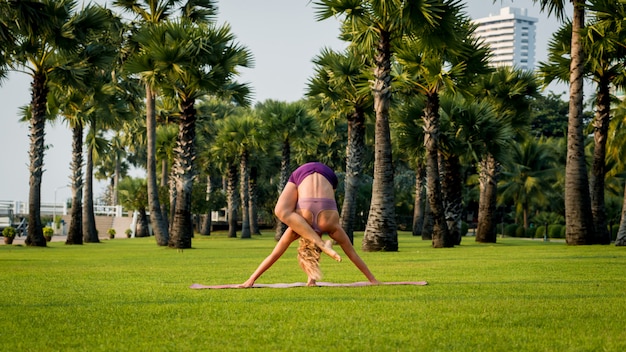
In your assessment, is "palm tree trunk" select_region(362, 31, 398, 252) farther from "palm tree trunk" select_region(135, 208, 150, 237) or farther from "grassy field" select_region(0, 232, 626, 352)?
"palm tree trunk" select_region(135, 208, 150, 237)

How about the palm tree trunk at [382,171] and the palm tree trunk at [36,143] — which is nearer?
the palm tree trunk at [382,171]

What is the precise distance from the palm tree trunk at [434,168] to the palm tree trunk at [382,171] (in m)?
3.47

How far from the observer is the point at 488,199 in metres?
38.5

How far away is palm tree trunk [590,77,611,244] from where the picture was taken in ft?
98.4

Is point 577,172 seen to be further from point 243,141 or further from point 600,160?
point 243,141

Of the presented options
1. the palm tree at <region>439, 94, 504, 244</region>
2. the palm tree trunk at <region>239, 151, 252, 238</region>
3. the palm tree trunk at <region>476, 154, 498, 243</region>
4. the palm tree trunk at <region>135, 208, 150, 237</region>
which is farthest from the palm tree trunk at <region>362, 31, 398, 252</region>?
the palm tree trunk at <region>135, 208, 150, 237</region>

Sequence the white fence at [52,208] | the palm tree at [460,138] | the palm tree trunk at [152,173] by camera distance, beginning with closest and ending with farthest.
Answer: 1. the palm tree at [460,138]
2. the palm tree trunk at [152,173]
3. the white fence at [52,208]

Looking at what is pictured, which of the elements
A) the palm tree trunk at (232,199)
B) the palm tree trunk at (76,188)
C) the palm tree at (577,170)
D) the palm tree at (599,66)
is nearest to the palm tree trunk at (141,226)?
the palm tree trunk at (232,199)

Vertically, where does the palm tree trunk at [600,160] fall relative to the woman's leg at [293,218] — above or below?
above

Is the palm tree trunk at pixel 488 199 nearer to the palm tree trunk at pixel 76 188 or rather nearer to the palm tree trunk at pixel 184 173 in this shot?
the palm tree trunk at pixel 184 173

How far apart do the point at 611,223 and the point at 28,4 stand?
43.3 metres

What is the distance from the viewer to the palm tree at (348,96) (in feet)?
112

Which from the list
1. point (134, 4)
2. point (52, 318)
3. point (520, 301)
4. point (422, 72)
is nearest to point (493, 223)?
point (422, 72)

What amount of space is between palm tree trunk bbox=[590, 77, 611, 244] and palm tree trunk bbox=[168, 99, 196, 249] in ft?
50.0
